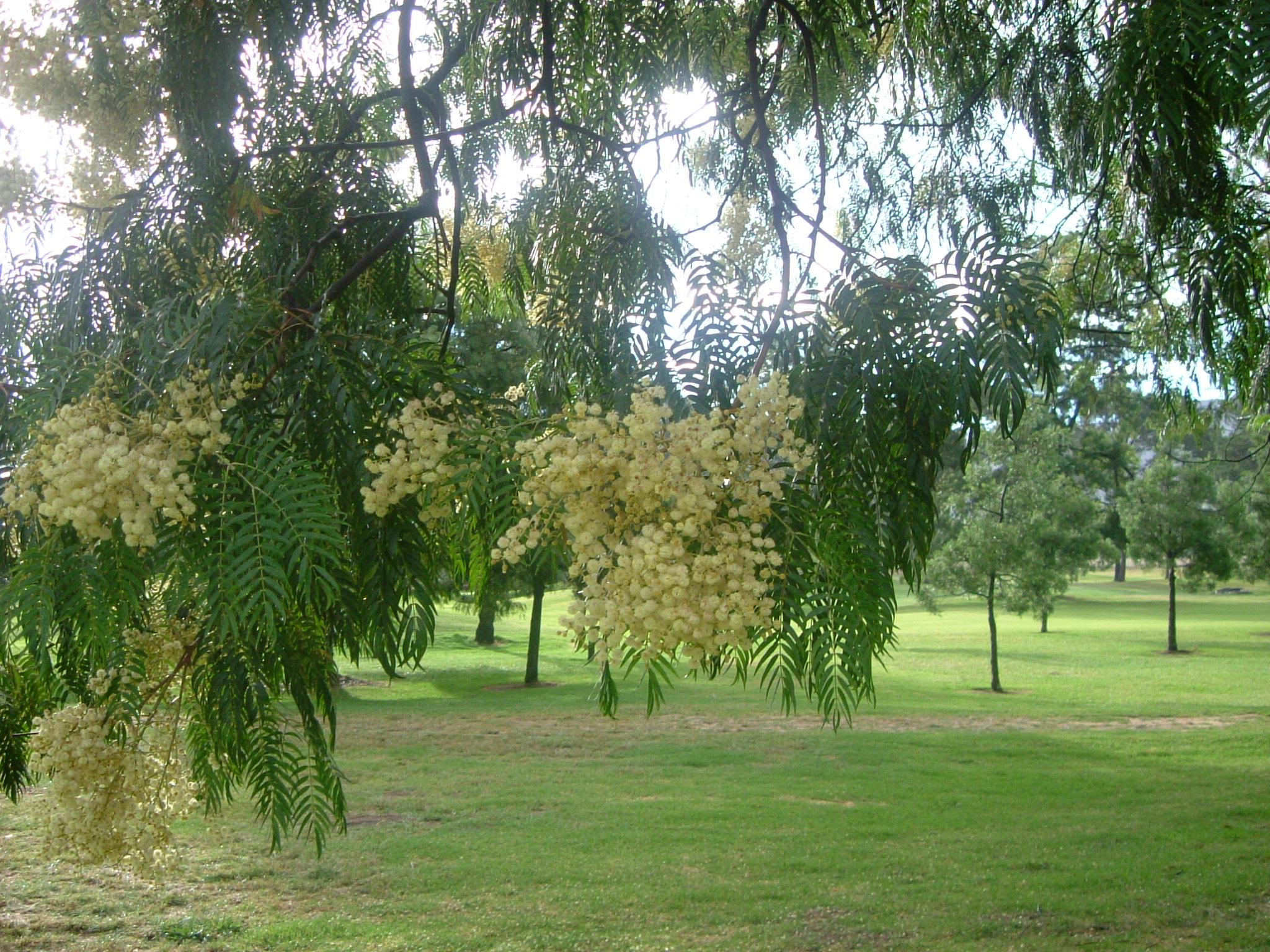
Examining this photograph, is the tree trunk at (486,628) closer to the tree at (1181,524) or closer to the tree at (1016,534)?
the tree at (1016,534)

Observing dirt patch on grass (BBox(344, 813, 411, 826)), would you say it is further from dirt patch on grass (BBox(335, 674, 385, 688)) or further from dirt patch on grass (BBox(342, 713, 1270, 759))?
dirt patch on grass (BBox(335, 674, 385, 688))

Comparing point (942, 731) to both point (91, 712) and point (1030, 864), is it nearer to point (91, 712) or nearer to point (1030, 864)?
point (1030, 864)

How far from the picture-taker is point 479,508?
1.71 metres

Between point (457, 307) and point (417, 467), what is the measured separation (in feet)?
8.40

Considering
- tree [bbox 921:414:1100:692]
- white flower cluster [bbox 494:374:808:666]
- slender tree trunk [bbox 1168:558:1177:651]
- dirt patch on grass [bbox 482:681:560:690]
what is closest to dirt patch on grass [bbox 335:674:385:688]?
dirt patch on grass [bbox 482:681:560:690]

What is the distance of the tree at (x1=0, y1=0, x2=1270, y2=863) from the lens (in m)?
1.54

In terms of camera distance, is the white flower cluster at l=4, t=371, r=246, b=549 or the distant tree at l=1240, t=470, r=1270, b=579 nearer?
the white flower cluster at l=4, t=371, r=246, b=549

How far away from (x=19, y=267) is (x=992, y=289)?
2231 mm

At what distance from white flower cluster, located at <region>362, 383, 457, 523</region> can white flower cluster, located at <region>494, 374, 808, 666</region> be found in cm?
19

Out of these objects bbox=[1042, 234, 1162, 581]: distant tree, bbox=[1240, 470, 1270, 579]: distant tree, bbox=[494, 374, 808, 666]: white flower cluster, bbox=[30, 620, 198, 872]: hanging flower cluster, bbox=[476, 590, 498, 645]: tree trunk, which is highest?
bbox=[1042, 234, 1162, 581]: distant tree

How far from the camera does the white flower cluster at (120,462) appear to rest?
141cm

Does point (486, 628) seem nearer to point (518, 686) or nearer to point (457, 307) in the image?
point (518, 686)

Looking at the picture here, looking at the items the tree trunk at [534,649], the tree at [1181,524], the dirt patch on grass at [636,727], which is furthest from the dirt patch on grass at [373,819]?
the tree at [1181,524]

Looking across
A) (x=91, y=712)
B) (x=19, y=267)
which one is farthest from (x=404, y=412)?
(x=19, y=267)
